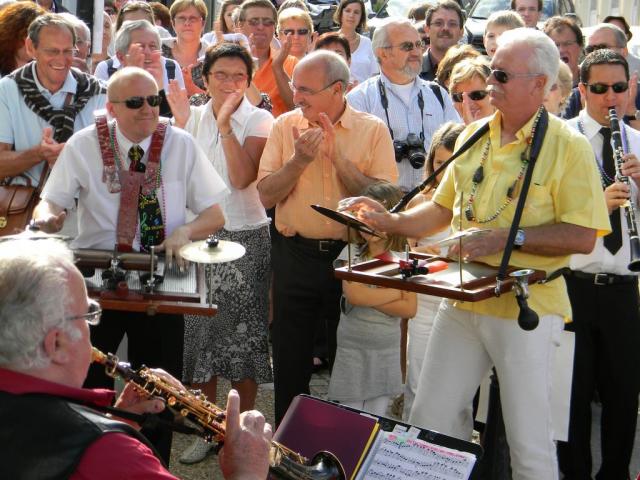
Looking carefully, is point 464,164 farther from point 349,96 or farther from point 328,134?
point 349,96

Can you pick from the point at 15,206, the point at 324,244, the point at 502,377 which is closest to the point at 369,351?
the point at 324,244

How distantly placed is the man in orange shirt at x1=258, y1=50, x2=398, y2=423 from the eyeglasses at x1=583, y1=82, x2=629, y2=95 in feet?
3.77

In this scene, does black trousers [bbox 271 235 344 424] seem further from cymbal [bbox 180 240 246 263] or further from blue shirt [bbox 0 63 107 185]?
blue shirt [bbox 0 63 107 185]

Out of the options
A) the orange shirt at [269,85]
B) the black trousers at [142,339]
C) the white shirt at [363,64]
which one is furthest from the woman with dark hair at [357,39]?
the black trousers at [142,339]

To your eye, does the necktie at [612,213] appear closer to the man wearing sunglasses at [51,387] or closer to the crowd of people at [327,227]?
the crowd of people at [327,227]

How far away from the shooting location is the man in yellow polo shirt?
404 cm

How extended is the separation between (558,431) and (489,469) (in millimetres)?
360

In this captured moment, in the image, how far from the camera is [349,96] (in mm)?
6840

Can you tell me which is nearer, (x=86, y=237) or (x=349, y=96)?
(x=86, y=237)

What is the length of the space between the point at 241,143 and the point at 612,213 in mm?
2097

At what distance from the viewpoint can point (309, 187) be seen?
5312mm

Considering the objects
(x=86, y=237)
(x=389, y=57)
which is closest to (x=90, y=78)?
(x=86, y=237)

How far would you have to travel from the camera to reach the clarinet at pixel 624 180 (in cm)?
468

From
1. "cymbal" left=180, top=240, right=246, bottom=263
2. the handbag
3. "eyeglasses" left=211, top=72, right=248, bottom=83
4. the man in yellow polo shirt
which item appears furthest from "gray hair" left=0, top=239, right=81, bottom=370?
"eyeglasses" left=211, top=72, right=248, bottom=83
